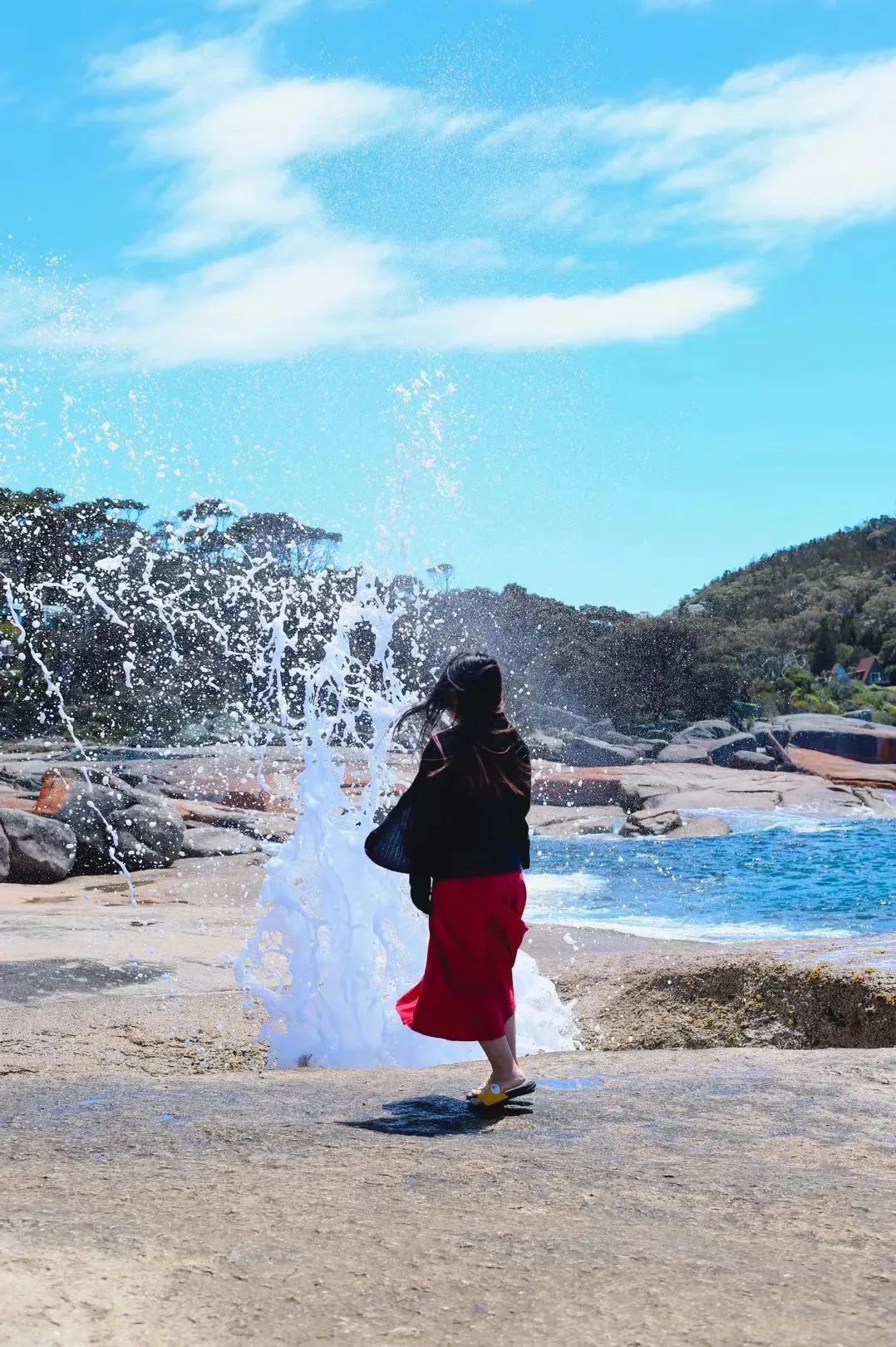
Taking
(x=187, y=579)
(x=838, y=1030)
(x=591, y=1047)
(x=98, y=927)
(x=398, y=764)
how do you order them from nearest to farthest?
(x=838, y=1030)
(x=591, y=1047)
(x=98, y=927)
(x=398, y=764)
(x=187, y=579)

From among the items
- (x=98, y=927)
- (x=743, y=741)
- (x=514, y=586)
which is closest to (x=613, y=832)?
(x=743, y=741)

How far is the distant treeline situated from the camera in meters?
35.2

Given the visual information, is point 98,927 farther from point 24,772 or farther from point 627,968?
point 24,772

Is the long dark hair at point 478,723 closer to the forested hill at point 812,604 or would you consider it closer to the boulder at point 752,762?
the boulder at point 752,762

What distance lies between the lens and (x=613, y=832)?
22094 millimetres

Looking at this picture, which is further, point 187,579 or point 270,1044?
point 187,579

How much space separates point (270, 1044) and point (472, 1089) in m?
1.51

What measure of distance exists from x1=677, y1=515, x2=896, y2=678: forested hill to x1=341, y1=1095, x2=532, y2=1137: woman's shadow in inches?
1922

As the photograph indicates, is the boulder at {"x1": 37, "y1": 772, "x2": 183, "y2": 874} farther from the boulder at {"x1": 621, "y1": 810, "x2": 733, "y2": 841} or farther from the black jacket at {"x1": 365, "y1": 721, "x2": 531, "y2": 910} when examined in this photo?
the boulder at {"x1": 621, "y1": 810, "x2": 733, "y2": 841}

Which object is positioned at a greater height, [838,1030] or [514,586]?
[514,586]

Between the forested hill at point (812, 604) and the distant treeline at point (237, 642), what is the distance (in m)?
0.20

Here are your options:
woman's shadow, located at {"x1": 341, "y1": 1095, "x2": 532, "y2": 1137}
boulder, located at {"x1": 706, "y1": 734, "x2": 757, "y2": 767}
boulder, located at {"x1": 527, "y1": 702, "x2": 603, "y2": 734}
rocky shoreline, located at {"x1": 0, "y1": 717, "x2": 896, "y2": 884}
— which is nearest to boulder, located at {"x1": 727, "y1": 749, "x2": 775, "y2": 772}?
rocky shoreline, located at {"x1": 0, "y1": 717, "x2": 896, "y2": 884}

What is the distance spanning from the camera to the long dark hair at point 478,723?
12.7 ft

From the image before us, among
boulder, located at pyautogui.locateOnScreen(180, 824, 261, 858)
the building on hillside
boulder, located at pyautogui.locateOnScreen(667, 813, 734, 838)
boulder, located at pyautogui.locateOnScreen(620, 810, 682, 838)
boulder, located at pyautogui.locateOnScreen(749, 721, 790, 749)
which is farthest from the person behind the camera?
the building on hillside
